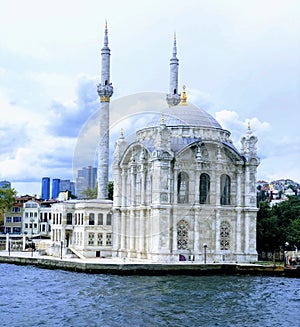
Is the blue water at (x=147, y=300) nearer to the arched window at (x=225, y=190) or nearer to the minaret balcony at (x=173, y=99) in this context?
the arched window at (x=225, y=190)

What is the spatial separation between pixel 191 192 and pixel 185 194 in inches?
23.3

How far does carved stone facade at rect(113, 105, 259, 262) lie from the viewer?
59.8 m

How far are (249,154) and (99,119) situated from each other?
19.3 m

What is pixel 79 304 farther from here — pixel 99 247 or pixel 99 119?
pixel 99 119

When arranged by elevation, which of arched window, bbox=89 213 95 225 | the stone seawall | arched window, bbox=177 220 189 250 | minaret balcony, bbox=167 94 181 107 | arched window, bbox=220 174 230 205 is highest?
minaret balcony, bbox=167 94 181 107

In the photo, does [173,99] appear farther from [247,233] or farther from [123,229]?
[247,233]

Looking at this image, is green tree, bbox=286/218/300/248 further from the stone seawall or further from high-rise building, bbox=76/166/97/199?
high-rise building, bbox=76/166/97/199

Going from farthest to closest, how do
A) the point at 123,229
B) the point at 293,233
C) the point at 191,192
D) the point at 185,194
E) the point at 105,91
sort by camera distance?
the point at 105,91
the point at 293,233
the point at 123,229
the point at 185,194
the point at 191,192

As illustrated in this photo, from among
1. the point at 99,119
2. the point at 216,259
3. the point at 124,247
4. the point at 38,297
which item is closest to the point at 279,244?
the point at 216,259

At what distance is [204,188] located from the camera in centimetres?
6178

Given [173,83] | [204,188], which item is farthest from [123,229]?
[173,83]

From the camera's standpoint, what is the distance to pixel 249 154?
208 ft

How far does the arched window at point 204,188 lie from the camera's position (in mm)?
61688

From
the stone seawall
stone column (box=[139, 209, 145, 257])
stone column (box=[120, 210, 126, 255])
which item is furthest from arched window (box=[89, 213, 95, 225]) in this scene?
the stone seawall
